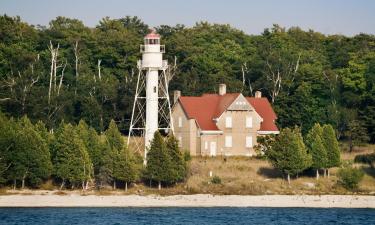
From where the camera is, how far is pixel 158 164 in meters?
74.5

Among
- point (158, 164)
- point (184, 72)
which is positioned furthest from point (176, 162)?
point (184, 72)

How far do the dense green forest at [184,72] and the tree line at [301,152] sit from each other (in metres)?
11.2

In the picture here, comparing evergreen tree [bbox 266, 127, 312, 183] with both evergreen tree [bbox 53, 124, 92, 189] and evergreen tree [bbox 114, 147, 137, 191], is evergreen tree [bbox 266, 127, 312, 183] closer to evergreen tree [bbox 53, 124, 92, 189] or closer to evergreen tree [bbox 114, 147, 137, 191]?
evergreen tree [bbox 114, 147, 137, 191]

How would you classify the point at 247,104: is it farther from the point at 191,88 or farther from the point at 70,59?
the point at 70,59

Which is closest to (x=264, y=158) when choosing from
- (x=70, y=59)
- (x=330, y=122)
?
(x=330, y=122)

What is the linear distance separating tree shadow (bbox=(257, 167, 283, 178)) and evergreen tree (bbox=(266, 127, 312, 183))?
140 centimetres

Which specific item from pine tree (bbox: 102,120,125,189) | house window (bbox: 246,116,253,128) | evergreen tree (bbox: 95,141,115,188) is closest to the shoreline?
pine tree (bbox: 102,120,125,189)

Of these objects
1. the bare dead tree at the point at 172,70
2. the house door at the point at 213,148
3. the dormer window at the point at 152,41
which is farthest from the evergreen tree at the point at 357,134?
the dormer window at the point at 152,41

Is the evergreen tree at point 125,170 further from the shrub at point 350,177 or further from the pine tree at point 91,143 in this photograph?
the shrub at point 350,177

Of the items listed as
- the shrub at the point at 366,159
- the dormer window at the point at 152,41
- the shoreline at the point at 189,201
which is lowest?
the shoreline at the point at 189,201

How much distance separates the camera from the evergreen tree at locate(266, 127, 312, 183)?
252 feet

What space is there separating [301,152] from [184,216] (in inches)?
533

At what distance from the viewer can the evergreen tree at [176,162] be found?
7450 centimetres

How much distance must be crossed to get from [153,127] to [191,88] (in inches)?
760
